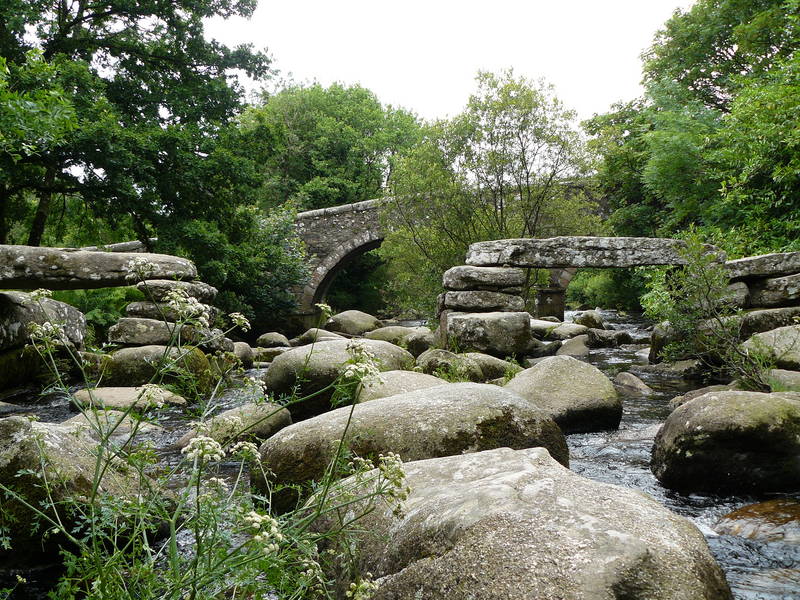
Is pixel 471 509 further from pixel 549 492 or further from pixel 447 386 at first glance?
pixel 447 386

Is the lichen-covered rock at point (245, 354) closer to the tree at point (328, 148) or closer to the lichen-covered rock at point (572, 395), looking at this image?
the lichen-covered rock at point (572, 395)

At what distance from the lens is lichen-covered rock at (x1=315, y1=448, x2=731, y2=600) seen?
5.64 ft

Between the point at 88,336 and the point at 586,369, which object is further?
the point at 88,336

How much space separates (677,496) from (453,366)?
3546 millimetres

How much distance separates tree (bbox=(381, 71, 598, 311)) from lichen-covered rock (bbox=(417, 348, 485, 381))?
583 centimetres

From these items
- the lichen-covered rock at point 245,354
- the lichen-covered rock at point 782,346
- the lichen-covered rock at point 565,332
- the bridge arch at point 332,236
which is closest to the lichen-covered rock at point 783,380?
the lichen-covered rock at point 782,346

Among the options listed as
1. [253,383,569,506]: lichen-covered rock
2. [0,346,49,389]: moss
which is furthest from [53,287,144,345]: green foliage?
[253,383,569,506]: lichen-covered rock

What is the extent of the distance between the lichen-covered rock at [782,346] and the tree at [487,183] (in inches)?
263

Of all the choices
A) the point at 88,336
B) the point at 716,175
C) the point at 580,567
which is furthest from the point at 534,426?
the point at 716,175

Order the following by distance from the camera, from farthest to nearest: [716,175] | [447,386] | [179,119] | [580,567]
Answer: [179,119]
[716,175]
[447,386]
[580,567]

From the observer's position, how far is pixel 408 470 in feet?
9.08

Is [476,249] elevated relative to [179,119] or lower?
lower

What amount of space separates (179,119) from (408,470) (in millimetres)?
15172

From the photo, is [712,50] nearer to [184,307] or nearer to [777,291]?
[777,291]
